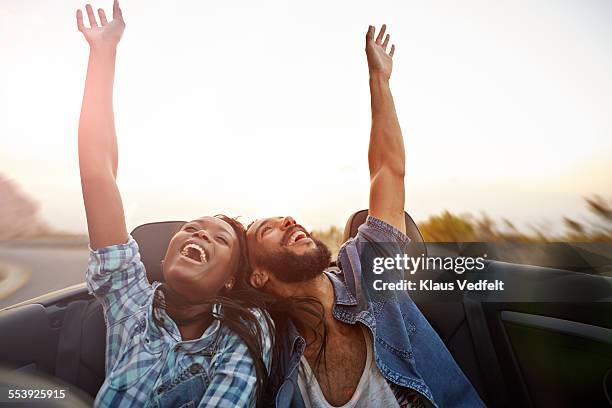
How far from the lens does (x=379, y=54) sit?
1.62m

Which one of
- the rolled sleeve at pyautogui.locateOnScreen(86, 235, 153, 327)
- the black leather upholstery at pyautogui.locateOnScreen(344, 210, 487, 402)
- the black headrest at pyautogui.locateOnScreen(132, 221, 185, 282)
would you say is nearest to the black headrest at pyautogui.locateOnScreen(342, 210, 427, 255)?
the black leather upholstery at pyautogui.locateOnScreen(344, 210, 487, 402)

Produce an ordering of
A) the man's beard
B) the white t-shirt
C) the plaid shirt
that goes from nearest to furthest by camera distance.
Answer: the plaid shirt → the white t-shirt → the man's beard

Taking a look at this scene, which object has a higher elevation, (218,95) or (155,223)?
(218,95)

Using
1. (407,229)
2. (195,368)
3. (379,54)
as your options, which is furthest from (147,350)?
(379,54)

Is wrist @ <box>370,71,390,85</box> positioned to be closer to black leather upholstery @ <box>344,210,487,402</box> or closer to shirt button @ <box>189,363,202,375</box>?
black leather upholstery @ <box>344,210,487,402</box>

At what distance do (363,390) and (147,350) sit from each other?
0.60 m

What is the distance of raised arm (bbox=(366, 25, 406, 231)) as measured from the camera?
1.63m

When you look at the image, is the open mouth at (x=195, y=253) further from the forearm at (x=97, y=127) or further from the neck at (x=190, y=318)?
the forearm at (x=97, y=127)

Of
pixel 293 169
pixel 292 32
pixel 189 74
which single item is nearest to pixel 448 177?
pixel 293 169

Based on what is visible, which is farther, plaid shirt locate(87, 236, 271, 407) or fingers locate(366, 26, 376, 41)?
fingers locate(366, 26, 376, 41)

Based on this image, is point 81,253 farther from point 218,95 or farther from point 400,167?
point 400,167

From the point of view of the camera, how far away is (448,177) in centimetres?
165

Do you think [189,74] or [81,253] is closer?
[81,253]

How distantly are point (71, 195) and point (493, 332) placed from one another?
4.34 feet
